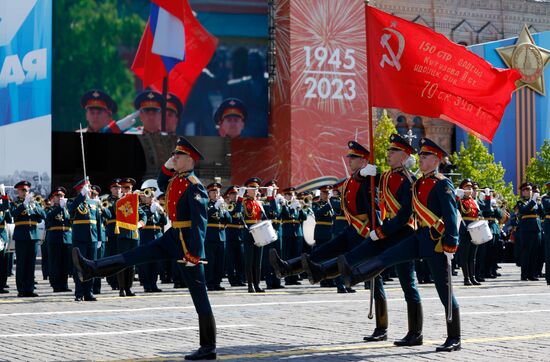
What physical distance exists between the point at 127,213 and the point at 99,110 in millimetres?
20988

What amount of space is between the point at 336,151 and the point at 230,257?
74.6 ft

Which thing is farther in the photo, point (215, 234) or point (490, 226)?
point (490, 226)

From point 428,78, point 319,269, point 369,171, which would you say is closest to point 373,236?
point 319,269

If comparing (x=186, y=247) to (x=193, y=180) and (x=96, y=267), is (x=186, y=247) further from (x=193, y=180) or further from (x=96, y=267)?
(x=96, y=267)

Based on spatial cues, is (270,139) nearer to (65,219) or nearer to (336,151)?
(336,151)

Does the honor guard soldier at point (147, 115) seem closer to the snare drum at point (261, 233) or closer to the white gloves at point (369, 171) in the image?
the snare drum at point (261, 233)

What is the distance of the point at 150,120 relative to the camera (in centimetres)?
3859

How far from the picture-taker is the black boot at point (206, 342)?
865cm

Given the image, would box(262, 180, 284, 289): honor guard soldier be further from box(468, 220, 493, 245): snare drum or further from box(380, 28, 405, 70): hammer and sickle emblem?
box(380, 28, 405, 70): hammer and sickle emblem

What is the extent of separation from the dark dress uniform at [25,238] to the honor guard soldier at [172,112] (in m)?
21.7

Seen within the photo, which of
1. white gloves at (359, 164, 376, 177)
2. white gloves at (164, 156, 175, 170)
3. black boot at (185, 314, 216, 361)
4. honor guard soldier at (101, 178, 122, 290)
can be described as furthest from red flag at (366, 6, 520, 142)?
honor guard soldier at (101, 178, 122, 290)

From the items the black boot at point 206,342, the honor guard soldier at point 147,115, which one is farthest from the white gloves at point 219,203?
the honor guard soldier at point 147,115

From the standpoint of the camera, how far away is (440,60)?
12.9 metres

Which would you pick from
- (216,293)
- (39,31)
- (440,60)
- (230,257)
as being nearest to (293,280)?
(230,257)
